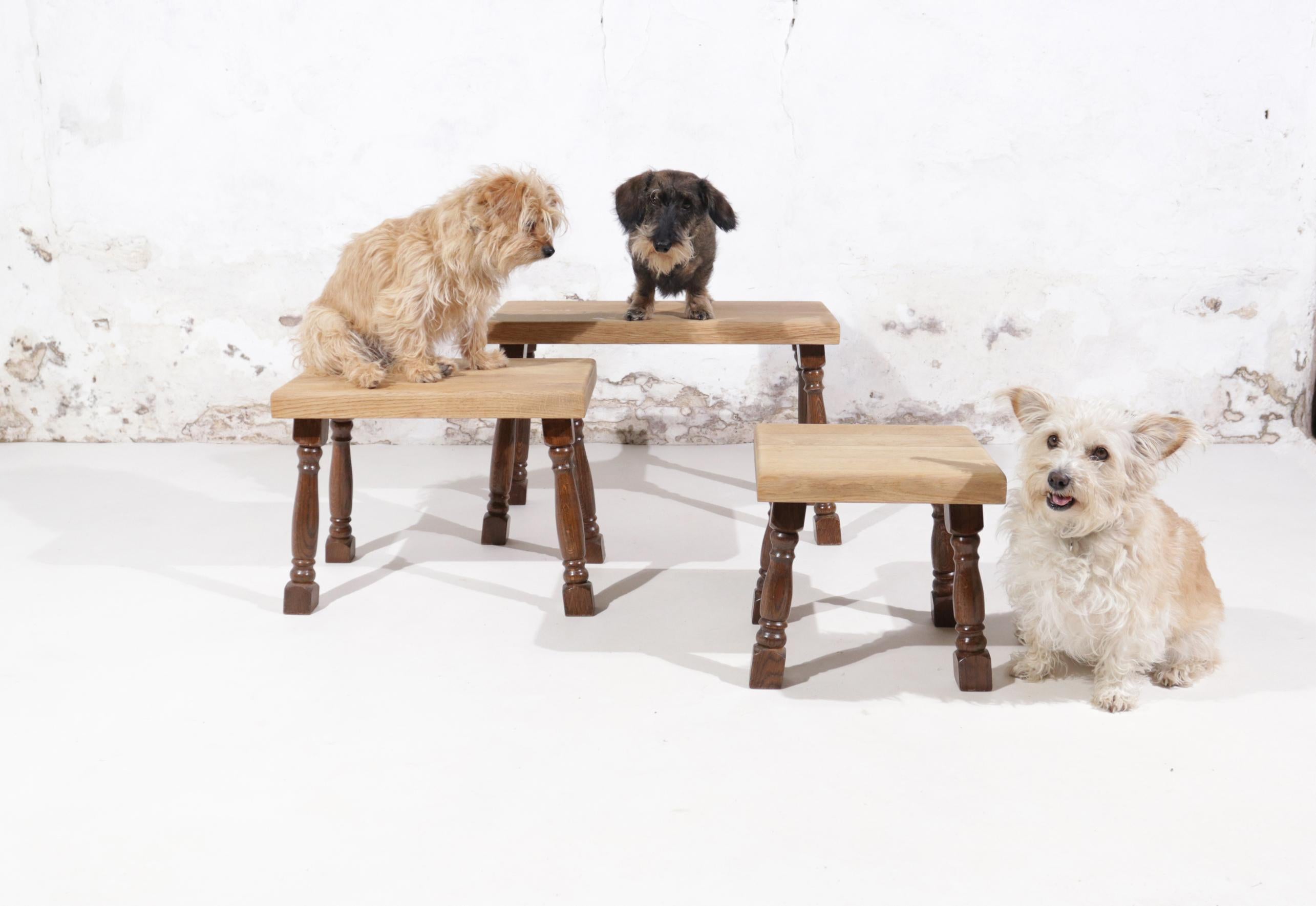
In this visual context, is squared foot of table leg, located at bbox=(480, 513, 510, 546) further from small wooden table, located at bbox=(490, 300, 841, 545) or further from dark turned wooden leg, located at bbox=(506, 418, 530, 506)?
small wooden table, located at bbox=(490, 300, 841, 545)

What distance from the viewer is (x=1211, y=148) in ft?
17.3

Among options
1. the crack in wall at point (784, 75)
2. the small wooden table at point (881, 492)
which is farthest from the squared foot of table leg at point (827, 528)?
the crack in wall at point (784, 75)

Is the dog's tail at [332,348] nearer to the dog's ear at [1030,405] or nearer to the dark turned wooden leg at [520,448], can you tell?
the dark turned wooden leg at [520,448]

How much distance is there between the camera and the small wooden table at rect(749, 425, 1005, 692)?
8.89ft

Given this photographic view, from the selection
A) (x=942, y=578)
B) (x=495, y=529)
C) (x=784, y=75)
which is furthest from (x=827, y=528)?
(x=784, y=75)

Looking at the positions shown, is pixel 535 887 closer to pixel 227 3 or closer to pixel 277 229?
pixel 277 229

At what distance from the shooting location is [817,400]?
4.08 meters

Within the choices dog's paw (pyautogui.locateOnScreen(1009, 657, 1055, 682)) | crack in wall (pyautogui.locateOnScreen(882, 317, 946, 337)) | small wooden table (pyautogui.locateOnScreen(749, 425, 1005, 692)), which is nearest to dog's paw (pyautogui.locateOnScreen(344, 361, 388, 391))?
small wooden table (pyautogui.locateOnScreen(749, 425, 1005, 692))

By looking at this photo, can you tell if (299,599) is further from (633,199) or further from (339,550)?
Result: (633,199)

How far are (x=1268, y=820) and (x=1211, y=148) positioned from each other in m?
3.94

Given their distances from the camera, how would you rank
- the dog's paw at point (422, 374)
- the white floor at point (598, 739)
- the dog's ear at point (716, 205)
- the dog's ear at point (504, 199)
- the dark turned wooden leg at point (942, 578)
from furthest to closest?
the dog's ear at point (716, 205) → the dog's paw at point (422, 374) → the dog's ear at point (504, 199) → the dark turned wooden leg at point (942, 578) → the white floor at point (598, 739)

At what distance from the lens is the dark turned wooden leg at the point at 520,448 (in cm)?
424

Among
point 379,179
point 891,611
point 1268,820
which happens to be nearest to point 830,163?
point 379,179

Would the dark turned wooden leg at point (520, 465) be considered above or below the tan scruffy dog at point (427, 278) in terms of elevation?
below
